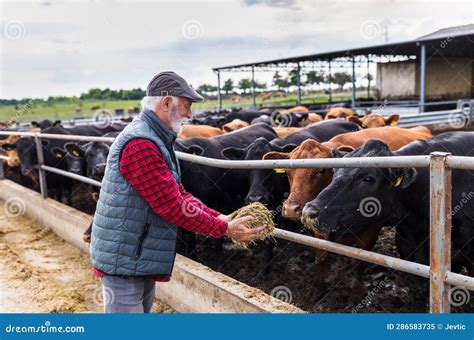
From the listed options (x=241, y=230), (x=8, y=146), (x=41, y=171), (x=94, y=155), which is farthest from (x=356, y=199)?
(x=8, y=146)

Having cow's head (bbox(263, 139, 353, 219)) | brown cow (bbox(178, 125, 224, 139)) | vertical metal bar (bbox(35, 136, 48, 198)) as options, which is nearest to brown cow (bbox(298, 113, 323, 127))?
brown cow (bbox(178, 125, 224, 139))

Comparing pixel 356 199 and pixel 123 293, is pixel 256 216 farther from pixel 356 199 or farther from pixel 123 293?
pixel 356 199

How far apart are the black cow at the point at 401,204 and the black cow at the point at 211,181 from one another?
2.12 metres

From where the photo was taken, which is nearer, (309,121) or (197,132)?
(197,132)

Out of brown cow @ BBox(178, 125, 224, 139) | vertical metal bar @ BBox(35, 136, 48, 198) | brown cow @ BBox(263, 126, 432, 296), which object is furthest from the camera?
brown cow @ BBox(178, 125, 224, 139)

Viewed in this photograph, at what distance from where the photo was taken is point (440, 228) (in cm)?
235

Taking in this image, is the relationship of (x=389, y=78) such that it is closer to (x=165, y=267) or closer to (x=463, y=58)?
(x=463, y=58)

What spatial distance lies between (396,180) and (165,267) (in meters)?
1.70

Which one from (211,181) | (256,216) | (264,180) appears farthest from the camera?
(211,181)

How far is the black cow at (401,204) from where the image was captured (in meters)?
3.30

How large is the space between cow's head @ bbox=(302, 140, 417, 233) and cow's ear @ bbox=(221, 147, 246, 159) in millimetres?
2270

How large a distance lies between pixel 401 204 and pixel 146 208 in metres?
2.07

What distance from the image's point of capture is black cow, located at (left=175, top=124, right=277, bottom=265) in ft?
18.3

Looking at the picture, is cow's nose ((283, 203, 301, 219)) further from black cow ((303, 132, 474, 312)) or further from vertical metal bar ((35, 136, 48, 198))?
vertical metal bar ((35, 136, 48, 198))
